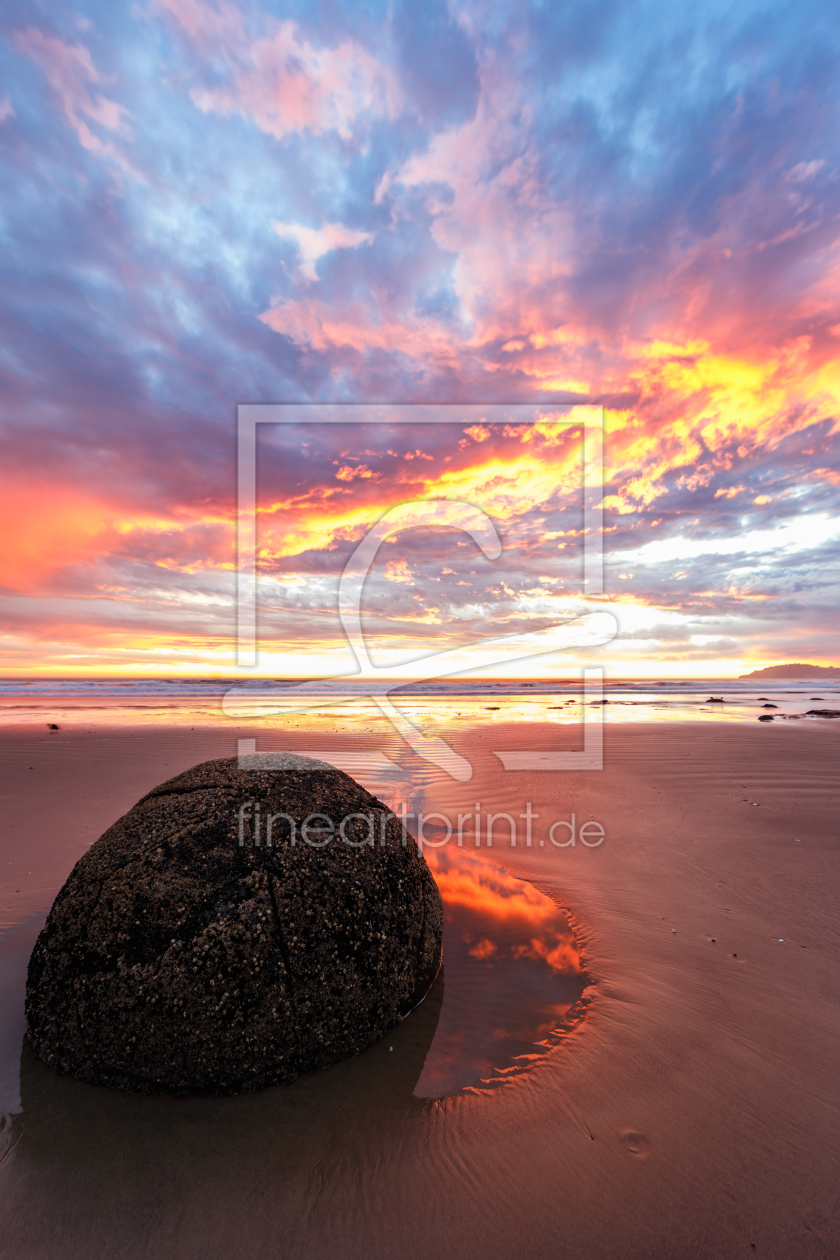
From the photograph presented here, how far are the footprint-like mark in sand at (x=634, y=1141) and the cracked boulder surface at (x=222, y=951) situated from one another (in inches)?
45.7

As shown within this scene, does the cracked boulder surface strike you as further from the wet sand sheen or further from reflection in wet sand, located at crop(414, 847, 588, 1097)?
reflection in wet sand, located at crop(414, 847, 588, 1097)

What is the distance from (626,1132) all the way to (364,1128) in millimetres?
1132

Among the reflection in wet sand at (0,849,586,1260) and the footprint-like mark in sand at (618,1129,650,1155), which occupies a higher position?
the reflection in wet sand at (0,849,586,1260)

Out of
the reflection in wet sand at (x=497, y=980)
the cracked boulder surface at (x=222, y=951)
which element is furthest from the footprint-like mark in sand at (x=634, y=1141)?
the cracked boulder surface at (x=222, y=951)

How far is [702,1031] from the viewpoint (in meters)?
3.06

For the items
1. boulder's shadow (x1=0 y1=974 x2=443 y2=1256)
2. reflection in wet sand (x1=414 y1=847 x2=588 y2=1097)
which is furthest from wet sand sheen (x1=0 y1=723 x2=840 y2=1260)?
reflection in wet sand (x1=414 y1=847 x2=588 y2=1097)

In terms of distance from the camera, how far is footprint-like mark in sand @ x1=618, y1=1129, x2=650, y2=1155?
2.33 m

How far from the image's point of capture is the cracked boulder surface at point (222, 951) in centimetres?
249

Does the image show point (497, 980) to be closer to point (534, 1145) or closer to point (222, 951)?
point (534, 1145)

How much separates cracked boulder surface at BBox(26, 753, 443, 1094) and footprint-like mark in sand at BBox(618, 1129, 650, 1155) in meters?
1.16

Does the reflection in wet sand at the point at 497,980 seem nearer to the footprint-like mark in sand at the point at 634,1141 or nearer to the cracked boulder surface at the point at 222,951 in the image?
the cracked boulder surface at the point at 222,951

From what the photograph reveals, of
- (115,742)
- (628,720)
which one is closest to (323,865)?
(115,742)

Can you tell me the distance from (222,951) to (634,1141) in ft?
6.38

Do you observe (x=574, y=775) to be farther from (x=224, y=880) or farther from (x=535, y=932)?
(x=224, y=880)
